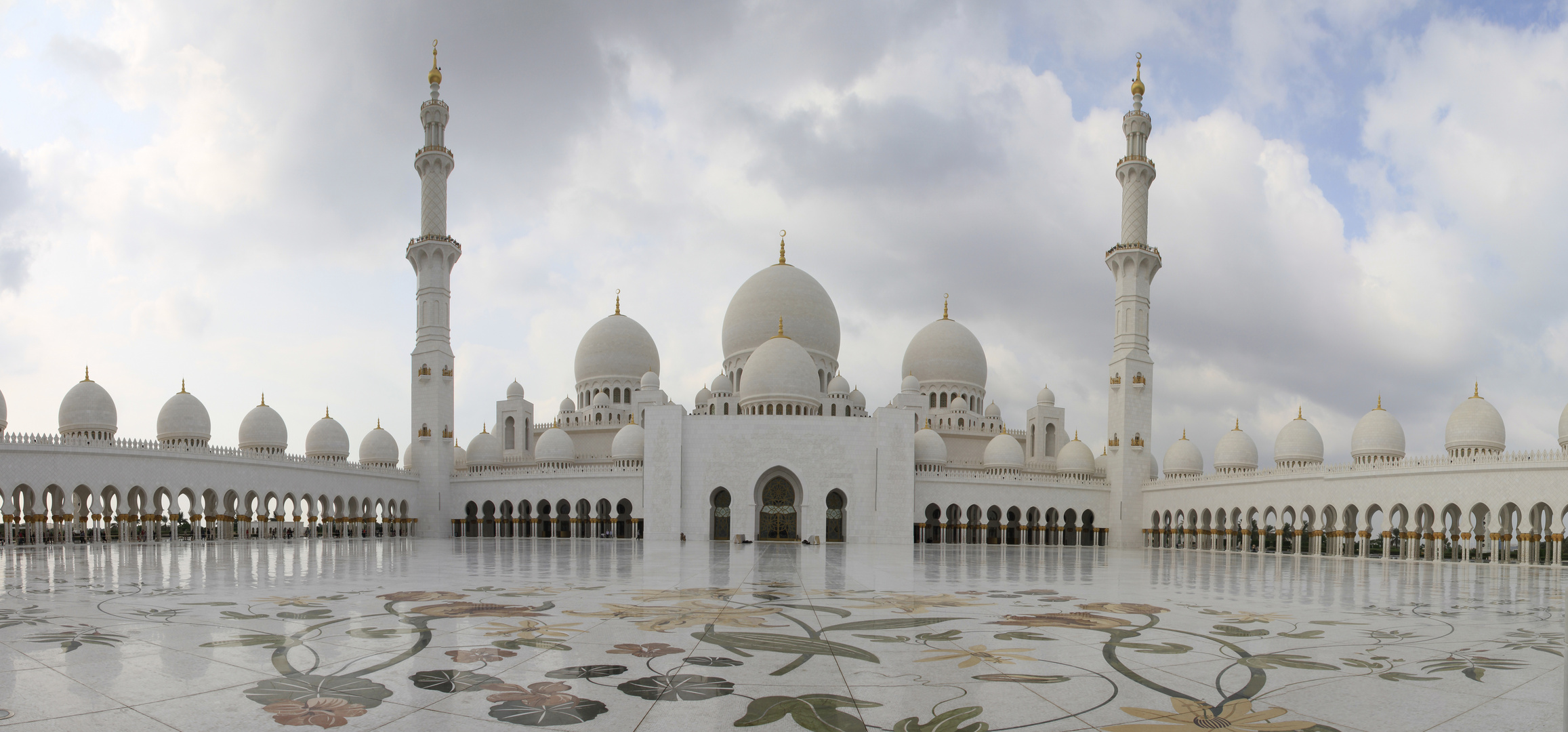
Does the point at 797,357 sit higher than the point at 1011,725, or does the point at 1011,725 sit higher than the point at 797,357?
the point at 797,357

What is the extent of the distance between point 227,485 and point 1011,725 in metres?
31.0

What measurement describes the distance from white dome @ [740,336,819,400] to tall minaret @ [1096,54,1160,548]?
1166cm

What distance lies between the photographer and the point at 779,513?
33906mm

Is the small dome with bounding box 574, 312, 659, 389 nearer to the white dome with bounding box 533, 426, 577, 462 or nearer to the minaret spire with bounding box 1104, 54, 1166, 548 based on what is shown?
the white dome with bounding box 533, 426, 577, 462

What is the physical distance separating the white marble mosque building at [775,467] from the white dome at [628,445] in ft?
0.29

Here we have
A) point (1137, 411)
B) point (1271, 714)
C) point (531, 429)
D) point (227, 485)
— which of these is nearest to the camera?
point (1271, 714)

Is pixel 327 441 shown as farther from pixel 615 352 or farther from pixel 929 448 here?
pixel 929 448

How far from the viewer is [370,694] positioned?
13.9ft

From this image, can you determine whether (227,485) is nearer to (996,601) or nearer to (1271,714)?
(996,601)

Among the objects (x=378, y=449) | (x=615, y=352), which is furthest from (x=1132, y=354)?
(x=378, y=449)

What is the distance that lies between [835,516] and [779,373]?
5821 millimetres

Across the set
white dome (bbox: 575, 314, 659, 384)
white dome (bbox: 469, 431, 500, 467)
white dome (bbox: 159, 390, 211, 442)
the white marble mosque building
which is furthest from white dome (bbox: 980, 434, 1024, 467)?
white dome (bbox: 159, 390, 211, 442)

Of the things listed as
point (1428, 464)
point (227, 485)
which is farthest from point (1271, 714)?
Result: point (227, 485)

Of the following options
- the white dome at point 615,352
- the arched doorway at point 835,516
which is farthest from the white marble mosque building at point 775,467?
the white dome at point 615,352
